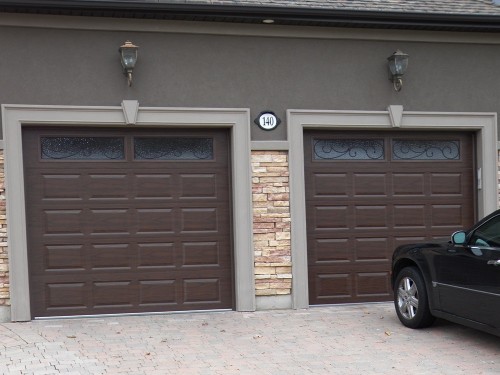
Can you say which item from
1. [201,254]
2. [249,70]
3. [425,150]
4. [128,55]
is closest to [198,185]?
[201,254]

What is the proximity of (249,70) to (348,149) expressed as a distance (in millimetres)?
1772

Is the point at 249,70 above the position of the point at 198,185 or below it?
above

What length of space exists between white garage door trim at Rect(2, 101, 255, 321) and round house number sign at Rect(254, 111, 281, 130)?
180mm

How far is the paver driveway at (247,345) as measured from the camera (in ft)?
20.8

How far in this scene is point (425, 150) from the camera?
32.1 feet

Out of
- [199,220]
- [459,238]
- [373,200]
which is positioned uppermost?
[373,200]

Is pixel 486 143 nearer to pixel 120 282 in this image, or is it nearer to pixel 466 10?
pixel 466 10

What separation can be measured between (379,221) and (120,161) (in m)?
3.65

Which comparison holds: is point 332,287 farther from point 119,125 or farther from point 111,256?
point 119,125

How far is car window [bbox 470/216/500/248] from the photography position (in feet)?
22.4

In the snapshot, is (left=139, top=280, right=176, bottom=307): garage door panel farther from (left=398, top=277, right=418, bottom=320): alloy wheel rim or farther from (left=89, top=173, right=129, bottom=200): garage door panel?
(left=398, top=277, right=418, bottom=320): alloy wheel rim

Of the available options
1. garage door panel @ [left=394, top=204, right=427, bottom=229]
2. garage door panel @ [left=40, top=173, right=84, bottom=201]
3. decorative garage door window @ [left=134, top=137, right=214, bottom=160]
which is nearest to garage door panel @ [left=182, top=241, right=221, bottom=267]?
decorative garage door window @ [left=134, top=137, right=214, bottom=160]

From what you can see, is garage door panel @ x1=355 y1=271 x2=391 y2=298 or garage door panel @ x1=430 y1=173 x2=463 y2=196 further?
garage door panel @ x1=430 y1=173 x2=463 y2=196

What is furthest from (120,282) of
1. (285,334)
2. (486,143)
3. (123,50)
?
(486,143)
